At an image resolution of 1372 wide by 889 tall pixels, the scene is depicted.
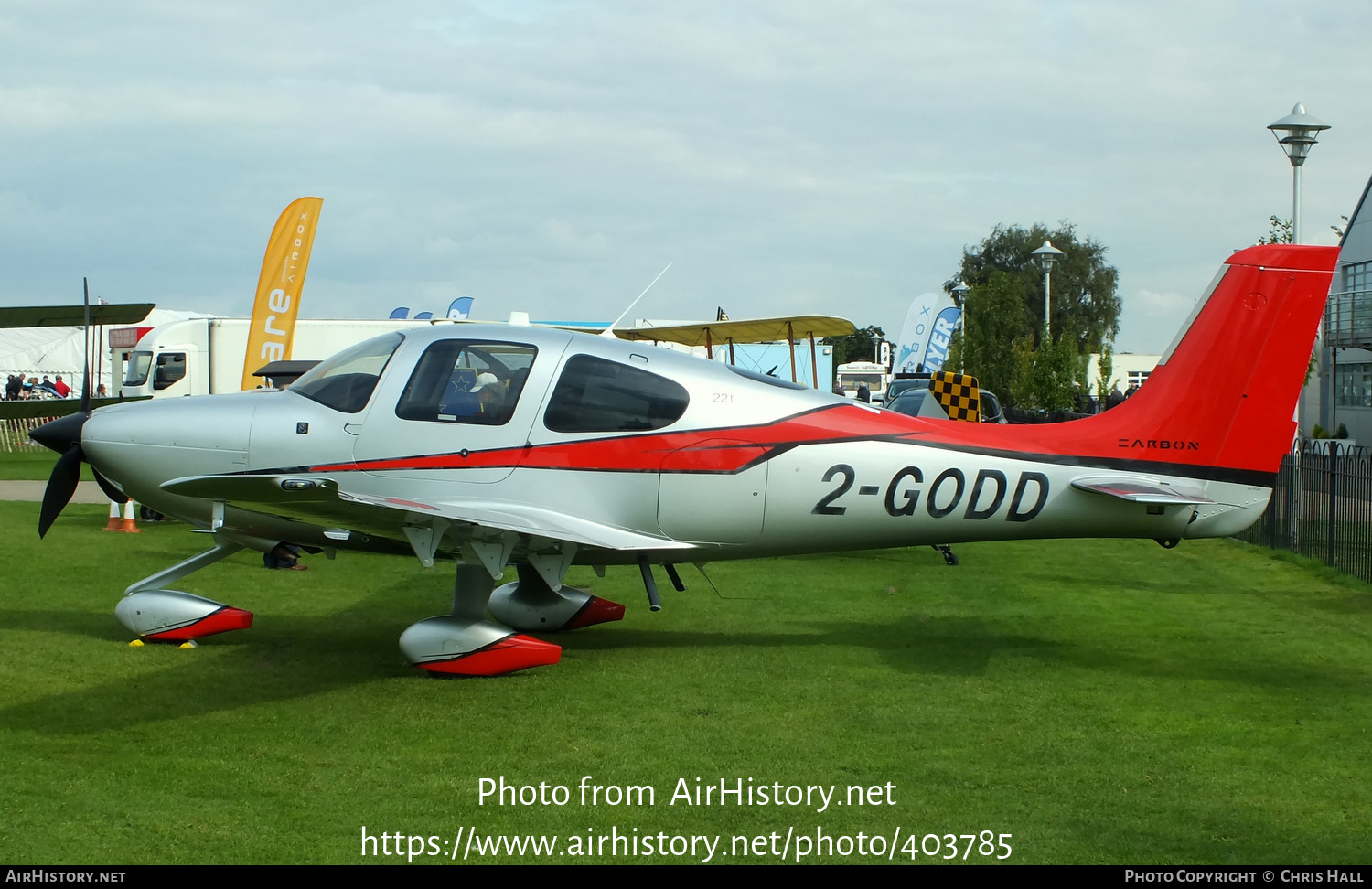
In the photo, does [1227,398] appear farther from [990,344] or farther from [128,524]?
[990,344]

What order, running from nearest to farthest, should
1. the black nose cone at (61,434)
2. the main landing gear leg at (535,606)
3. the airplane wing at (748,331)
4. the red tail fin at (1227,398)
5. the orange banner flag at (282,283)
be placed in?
the black nose cone at (61,434) < the red tail fin at (1227,398) < the main landing gear leg at (535,606) < the orange banner flag at (282,283) < the airplane wing at (748,331)

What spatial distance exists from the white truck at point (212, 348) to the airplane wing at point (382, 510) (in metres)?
20.1

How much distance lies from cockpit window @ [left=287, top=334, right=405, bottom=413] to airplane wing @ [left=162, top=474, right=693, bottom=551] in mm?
651

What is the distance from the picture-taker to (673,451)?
7.70 metres

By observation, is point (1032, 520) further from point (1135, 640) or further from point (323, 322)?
point (323, 322)

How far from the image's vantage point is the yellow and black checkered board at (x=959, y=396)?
13633mm

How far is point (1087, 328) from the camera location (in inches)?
3167

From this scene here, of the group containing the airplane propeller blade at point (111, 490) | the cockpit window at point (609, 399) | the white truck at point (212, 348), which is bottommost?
the airplane propeller blade at point (111, 490)

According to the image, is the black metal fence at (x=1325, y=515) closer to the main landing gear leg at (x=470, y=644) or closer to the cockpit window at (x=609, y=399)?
the cockpit window at (x=609, y=399)

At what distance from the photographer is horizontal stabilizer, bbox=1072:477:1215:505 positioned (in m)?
7.54

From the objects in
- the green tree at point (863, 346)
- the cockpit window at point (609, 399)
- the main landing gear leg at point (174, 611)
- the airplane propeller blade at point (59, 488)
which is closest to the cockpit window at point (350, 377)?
the cockpit window at point (609, 399)

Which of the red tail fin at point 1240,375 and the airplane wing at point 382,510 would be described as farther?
the red tail fin at point 1240,375

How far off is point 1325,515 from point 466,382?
11.3 metres
